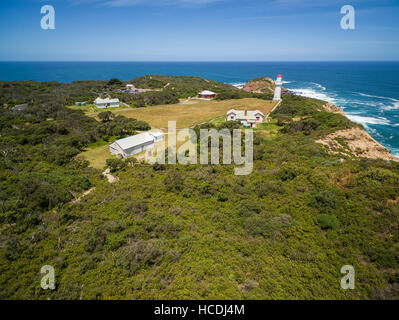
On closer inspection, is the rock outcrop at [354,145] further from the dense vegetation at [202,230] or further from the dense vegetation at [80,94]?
the dense vegetation at [80,94]

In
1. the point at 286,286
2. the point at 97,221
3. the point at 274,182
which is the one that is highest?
the point at 274,182

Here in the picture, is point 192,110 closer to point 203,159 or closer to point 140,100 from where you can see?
point 140,100

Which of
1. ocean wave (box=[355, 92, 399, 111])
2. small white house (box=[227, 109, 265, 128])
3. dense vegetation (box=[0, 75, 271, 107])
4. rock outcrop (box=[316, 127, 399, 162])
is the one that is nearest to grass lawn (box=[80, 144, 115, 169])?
small white house (box=[227, 109, 265, 128])

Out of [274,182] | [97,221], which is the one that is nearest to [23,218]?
[97,221]

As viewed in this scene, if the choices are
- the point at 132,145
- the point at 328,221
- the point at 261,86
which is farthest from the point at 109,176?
the point at 261,86

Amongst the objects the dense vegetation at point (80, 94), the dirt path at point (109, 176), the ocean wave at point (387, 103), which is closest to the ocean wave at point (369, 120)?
the ocean wave at point (387, 103)

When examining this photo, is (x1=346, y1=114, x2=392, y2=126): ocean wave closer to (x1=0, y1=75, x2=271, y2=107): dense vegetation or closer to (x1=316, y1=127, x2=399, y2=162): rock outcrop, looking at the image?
(x1=316, y1=127, x2=399, y2=162): rock outcrop
